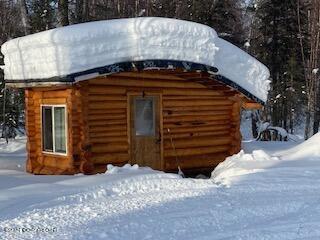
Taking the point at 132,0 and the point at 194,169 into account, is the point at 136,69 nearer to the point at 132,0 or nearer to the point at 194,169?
the point at 194,169

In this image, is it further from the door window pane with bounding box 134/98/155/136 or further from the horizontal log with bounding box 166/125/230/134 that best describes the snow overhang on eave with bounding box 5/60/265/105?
the horizontal log with bounding box 166/125/230/134

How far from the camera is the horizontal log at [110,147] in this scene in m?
13.1

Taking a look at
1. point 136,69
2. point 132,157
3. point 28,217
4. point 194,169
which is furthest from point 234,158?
point 28,217

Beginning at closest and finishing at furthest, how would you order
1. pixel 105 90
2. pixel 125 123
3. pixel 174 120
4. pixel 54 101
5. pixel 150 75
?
1. pixel 105 90
2. pixel 54 101
3. pixel 125 123
4. pixel 150 75
5. pixel 174 120

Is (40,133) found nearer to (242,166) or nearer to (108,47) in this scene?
(108,47)

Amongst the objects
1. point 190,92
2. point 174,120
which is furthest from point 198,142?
point 190,92

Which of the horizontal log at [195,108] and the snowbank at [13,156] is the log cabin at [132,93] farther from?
the snowbank at [13,156]

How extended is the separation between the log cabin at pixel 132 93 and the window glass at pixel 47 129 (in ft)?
0.09

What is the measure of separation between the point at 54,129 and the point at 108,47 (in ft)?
9.02

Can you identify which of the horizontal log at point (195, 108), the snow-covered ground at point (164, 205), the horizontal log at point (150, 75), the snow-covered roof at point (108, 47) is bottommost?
the snow-covered ground at point (164, 205)

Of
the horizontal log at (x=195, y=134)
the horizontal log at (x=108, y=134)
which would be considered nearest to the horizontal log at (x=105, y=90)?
the horizontal log at (x=108, y=134)

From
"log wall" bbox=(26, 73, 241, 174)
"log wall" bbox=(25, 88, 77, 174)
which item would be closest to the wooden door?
"log wall" bbox=(26, 73, 241, 174)

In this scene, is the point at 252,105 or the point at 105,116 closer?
the point at 105,116

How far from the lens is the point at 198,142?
15.1 meters
